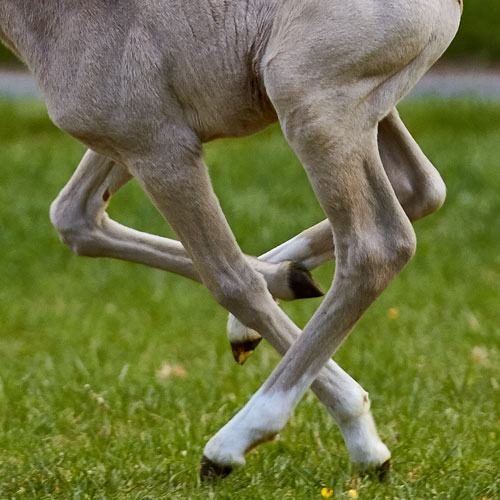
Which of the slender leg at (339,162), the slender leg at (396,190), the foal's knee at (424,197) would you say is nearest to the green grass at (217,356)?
the slender leg at (339,162)

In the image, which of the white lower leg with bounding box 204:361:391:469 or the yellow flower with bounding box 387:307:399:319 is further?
the yellow flower with bounding box 387:307:399:319

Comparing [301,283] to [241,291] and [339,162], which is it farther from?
[339,162]

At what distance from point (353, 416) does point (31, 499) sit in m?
1.15

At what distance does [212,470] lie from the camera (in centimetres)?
357

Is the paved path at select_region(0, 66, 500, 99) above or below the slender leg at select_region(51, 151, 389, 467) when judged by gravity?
below

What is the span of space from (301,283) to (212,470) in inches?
30.5

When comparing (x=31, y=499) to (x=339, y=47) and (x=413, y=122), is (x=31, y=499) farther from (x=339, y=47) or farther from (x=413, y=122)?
(x=413, y=122)

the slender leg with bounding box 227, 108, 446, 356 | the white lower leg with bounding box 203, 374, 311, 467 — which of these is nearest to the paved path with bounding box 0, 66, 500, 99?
the slender leg with bounding box 227, 108, 446, 356

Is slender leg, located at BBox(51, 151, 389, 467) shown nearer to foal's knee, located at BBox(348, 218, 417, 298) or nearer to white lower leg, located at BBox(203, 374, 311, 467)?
white lower leg, located at BBox(203, 374, 311, 467)

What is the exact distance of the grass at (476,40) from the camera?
16.2m

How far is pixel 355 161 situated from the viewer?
3.28m

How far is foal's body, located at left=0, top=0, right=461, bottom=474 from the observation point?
3215 mm

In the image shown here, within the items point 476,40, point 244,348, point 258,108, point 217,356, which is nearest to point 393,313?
point 217,356

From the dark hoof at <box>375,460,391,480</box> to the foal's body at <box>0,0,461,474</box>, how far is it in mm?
63
